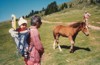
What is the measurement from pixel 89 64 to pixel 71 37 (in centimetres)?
546

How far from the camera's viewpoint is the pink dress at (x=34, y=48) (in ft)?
25.6

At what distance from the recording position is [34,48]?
8008mm

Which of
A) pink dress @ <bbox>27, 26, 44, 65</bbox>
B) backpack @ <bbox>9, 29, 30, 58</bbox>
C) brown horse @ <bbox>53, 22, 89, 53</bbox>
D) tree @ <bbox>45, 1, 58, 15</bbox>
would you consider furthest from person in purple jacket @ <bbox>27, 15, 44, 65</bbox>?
tree @ <bbox>45, 1, 58, 15</bbox>

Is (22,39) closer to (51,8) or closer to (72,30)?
(72,30)

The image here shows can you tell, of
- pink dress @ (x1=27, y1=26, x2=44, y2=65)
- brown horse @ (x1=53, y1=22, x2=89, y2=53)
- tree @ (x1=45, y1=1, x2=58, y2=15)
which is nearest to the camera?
pink dress @ (x1=27, y1=26, x2=44, y2=65)

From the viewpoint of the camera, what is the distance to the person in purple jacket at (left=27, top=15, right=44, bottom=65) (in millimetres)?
7812

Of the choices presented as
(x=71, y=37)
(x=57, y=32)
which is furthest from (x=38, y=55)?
(x=57, y=32)

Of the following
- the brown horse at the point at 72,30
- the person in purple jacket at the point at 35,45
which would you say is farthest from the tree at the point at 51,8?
the person in purple jacket at the point at 35,45

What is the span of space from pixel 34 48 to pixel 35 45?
19 centimetres

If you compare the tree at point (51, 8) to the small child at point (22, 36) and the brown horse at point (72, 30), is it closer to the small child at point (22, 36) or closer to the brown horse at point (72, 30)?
the brown horse at point (72, 30)

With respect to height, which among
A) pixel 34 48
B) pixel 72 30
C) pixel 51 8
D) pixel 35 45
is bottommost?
pixel 51 8

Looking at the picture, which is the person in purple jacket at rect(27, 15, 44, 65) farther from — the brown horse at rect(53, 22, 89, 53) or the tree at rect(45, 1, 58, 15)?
the tree at rect(45, 1, 58, 15)

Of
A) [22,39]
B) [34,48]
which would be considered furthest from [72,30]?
[22,39]

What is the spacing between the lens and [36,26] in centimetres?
808
